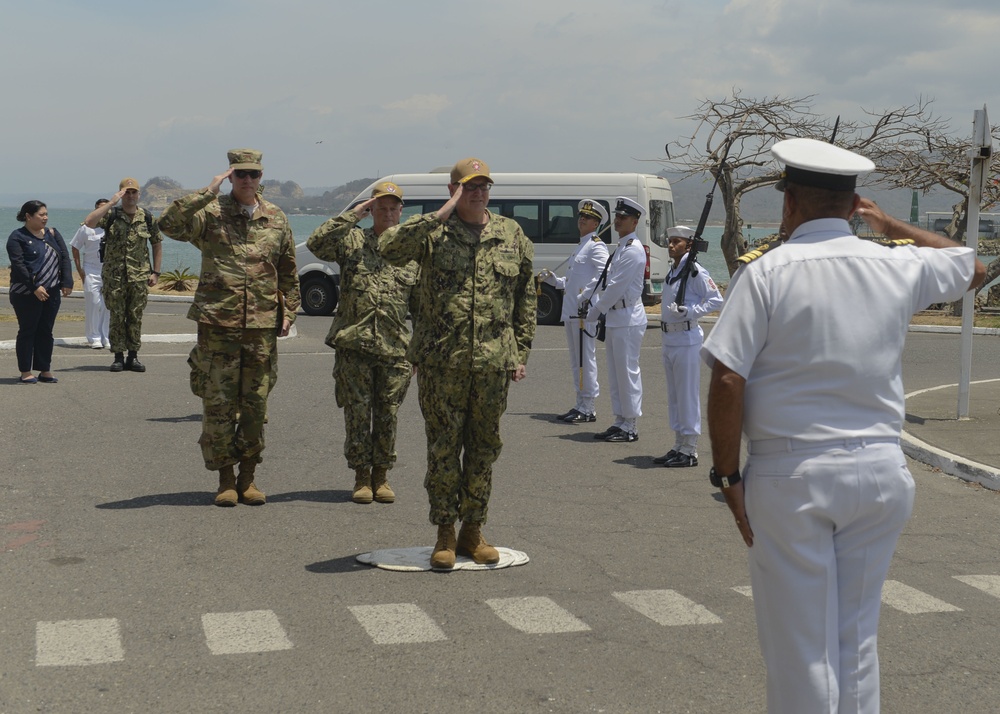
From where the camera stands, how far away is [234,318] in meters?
7.77

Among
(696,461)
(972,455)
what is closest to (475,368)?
(696,461)

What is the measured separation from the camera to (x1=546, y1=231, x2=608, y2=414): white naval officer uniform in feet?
39.2

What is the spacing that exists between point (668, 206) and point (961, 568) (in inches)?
760

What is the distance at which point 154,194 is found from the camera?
17925cm

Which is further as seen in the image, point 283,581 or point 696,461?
point 696,461

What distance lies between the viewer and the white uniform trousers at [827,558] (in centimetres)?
341

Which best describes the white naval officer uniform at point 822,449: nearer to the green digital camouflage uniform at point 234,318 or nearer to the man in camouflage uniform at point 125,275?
the green digital camouflage uniform at point 234,318

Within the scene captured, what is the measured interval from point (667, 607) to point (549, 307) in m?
18.3

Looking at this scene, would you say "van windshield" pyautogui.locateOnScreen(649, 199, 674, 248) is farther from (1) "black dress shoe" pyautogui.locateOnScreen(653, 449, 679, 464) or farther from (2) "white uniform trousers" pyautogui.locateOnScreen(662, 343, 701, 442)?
(1) "black dress shoe" pyautogui.locateOnScreen(653, 449, 679, 464)

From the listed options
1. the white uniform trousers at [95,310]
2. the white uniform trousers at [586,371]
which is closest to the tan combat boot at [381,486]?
the white uniform trousers at [586,371]

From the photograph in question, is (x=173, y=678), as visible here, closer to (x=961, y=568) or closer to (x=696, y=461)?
(x=961, y=568)

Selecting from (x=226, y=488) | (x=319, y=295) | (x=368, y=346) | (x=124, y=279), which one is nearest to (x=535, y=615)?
(x=368, y=346)

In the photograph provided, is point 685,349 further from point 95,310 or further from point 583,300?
point 95,310

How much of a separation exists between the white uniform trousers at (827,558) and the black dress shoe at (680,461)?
629 cm
